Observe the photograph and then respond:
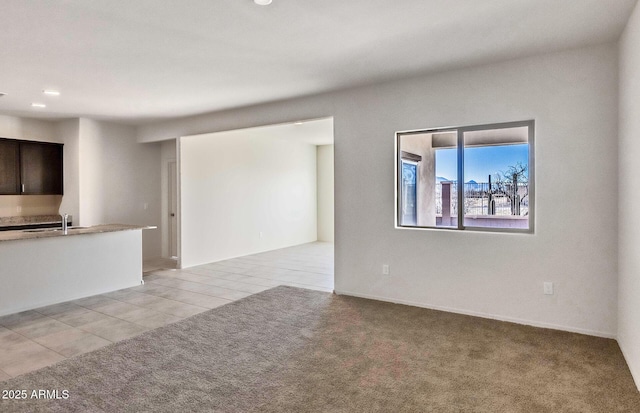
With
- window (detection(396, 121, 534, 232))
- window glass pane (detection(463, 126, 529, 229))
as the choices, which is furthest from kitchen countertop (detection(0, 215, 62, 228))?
window glass pane (detection(463, 126, 529, 229))

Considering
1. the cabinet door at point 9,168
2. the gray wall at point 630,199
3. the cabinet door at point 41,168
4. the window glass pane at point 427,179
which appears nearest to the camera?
the gray wall at point 630,199

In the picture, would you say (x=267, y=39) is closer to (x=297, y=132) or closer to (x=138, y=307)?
(x=138, y=307)

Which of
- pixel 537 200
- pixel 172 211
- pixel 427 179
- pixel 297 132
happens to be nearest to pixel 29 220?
pixel 172 211

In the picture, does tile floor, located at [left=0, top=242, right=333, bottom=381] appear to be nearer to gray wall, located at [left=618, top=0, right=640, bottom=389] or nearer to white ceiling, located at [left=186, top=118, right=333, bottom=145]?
white ceiling, located at [left=186, top=118, right=333, bottom=145]

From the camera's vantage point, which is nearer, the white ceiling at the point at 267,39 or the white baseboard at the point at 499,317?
the white ceiling at the point at 267,39

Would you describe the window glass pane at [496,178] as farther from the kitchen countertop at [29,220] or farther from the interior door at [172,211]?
the kitchen countertop at [29,220]

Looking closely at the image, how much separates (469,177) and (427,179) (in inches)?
28.7

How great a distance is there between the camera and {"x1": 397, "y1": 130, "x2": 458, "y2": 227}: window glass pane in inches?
176

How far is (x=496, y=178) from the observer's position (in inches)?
163

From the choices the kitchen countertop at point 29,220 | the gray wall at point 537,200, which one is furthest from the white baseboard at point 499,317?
the kitchen countertop at point 29,220

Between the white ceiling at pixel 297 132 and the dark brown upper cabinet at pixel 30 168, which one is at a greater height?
the white ceiling at pixel 297 132

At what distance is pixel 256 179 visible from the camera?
8.54 m

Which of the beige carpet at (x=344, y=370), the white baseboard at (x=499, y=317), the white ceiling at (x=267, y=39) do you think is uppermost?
the white ceiling at (x=267, y=39)

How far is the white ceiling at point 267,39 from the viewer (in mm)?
2699
